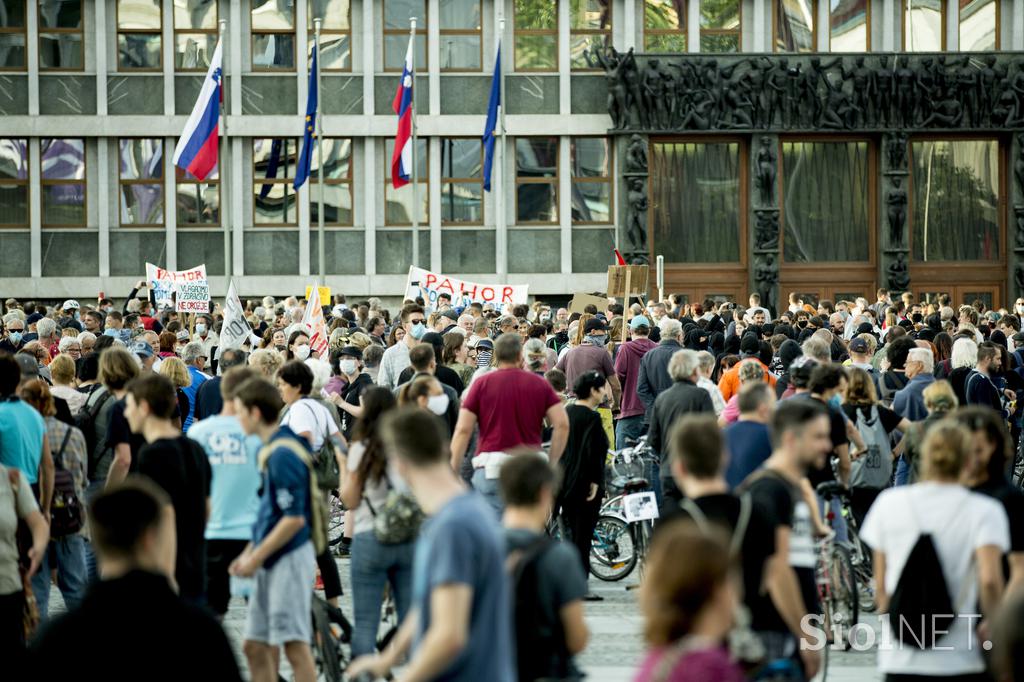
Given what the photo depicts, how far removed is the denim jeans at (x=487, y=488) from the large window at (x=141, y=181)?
29.0 meters

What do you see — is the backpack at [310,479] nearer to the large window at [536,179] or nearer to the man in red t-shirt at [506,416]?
the man in red t-shirt at [506,416]

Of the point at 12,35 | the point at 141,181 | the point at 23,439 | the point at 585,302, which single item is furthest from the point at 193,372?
the point at 12,35

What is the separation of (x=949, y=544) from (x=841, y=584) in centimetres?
419

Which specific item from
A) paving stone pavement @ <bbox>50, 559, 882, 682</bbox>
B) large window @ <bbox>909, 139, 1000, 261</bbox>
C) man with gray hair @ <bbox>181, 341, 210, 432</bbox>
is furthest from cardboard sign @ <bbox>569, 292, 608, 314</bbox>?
large window @ <bbox>909, 139, 1000, 261</bbox>

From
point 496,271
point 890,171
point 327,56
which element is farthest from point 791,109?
point 327,56

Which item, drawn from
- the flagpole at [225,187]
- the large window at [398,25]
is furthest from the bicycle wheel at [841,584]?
the large window at [398,25]

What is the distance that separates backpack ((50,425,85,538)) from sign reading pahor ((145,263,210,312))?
13724 mm

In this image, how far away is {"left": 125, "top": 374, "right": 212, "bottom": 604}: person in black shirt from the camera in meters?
7.86

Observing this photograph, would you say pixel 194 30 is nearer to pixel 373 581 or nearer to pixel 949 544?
pixel 373 581

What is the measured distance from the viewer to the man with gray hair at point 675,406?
40.5ft

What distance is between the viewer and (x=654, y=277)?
38.3m

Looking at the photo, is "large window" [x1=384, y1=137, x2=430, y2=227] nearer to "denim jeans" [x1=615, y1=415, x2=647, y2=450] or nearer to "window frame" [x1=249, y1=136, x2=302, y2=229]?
"window frame" [x1=249, y1=136, x2=302, y2=229]

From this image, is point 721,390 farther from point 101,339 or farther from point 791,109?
point 791,109

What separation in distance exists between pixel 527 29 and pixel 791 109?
6.40 m
